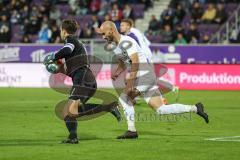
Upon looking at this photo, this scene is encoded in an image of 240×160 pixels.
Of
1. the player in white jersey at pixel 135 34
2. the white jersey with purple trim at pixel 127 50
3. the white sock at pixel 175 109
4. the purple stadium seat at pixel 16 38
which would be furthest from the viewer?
the purple stadium seat at pixel 16 38

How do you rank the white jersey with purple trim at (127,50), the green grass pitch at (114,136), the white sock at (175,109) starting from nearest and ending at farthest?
the green grass pitch at (114,136) → the white jersey with purple trim at (127,50) → the white sock at (175,109)

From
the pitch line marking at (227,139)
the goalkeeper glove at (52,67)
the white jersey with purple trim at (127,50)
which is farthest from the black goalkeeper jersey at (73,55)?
the pitch line marking at (227,139)

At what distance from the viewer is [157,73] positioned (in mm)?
26266

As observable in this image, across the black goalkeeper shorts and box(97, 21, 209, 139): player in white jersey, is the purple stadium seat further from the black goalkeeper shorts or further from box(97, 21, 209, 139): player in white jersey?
the black goalkeeper shorts

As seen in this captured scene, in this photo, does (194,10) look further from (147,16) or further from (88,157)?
(88,157)

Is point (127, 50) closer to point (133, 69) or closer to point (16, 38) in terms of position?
point (133, 69)

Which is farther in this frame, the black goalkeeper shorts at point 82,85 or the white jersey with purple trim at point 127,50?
the white jersey with purple trim at point 127,50

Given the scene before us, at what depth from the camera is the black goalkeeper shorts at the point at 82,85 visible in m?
12.6

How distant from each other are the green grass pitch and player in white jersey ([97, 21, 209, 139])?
0.54 metres

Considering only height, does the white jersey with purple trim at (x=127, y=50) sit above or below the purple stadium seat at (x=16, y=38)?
above

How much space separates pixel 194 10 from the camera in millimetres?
31891

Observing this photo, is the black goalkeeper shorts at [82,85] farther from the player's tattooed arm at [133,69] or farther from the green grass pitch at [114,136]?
the green grass pitch at [114,136]

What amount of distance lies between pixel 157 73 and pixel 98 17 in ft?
26.9

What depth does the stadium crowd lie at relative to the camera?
31.1 m
